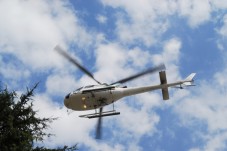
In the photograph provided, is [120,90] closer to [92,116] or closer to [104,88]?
[104,88]

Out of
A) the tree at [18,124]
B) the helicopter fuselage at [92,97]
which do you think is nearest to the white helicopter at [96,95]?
the helicopter fuselage at [92,97]

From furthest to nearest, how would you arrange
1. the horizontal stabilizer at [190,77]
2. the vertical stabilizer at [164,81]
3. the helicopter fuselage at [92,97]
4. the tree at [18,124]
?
the horizontal stabilizer at [190,77] → the vertical stabilizer at [164,81] → the helicopter fuselage at [92,97] → the tree at [18,124]

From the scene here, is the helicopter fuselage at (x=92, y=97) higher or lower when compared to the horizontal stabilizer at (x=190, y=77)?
lower

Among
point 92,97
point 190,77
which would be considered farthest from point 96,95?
point 190,77

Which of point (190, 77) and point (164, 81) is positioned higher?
point (190, 77)

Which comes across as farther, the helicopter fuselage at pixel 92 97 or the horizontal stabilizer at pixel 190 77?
the horizontal stabilizer at pixel 190 77

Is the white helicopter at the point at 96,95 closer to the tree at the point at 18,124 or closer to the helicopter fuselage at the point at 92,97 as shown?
the helicopter fuselage at the point at 92,97

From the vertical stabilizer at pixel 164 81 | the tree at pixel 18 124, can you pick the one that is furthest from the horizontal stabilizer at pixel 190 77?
the tree at pixel 18 124

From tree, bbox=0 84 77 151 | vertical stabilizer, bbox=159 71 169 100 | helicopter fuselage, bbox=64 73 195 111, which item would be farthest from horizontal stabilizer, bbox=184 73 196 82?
tree, bbox=0 84 77 151

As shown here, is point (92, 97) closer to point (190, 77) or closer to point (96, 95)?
point (96, 95)

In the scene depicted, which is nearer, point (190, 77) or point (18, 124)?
point (18, 124)

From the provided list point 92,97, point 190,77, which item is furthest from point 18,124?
point 190,77

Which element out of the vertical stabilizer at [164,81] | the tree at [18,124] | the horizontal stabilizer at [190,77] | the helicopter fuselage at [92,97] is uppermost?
the horizontal stabilizer at [190,77]

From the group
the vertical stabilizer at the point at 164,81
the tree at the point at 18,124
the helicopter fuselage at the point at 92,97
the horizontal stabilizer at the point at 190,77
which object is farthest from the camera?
the horizontal stabilizer at the point at 190,77
